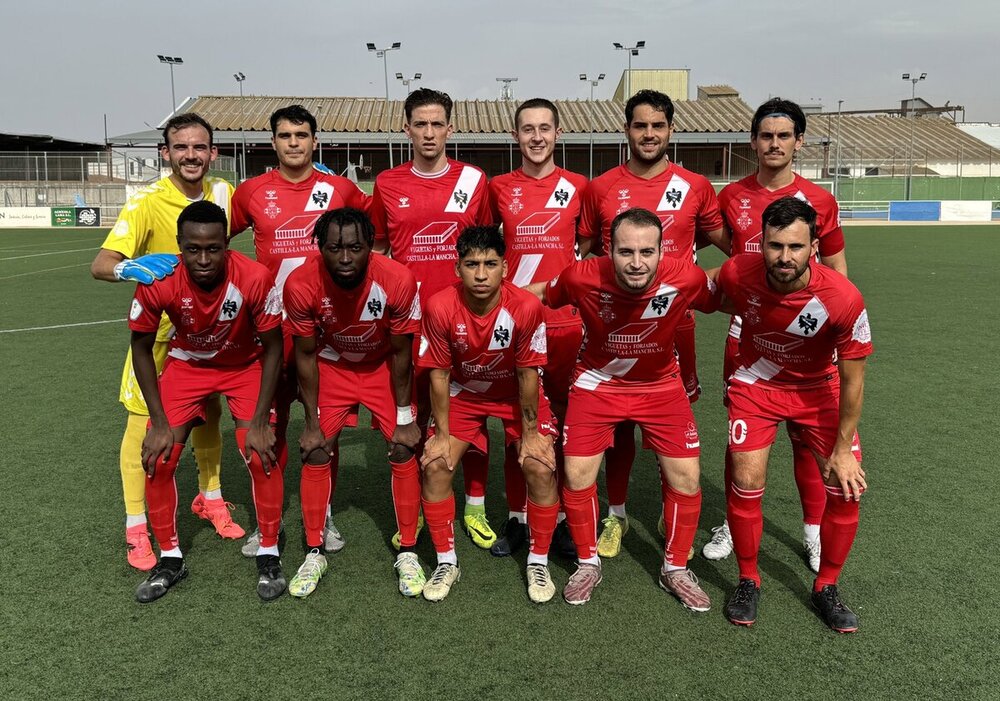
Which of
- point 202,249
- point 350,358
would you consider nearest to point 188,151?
point 202,249

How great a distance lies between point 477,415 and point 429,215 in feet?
4.05

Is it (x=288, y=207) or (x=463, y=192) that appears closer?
(x=288, y=207)

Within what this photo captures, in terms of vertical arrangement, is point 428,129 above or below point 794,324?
above

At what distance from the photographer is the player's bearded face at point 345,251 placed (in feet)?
11.7

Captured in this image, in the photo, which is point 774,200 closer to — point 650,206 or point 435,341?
point 650,206

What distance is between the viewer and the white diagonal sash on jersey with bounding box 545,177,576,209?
443 cm

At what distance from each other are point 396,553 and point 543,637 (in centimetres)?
116

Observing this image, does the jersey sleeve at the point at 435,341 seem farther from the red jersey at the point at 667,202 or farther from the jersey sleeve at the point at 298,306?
the red jersey at the point at 667,202

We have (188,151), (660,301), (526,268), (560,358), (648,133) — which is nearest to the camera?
(660,301)

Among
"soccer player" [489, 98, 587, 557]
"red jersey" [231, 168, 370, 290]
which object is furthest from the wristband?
"red jersey" [231, 168, 370, 290]

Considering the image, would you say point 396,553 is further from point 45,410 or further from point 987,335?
point 987,335

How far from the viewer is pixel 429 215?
14.4 ft

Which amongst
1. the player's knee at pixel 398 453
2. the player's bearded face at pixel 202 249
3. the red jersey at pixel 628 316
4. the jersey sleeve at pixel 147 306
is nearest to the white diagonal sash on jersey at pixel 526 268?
the red jersey at pixel 628 316

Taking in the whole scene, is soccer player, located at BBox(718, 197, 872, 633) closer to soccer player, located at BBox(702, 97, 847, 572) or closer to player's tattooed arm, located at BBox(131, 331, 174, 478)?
soccer player, located at BBox(702, 97, 847, 572)
